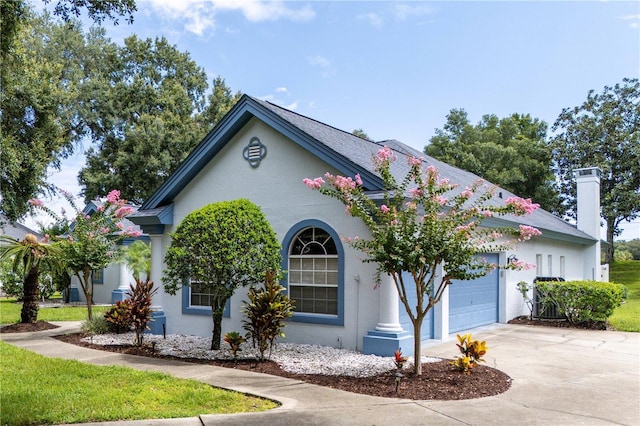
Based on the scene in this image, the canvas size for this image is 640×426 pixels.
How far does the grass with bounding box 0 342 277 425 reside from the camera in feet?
18.6

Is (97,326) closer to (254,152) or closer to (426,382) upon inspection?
(254,152)

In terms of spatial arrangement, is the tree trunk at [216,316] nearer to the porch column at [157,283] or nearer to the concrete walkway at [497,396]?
the concrete walkway at [497,396]

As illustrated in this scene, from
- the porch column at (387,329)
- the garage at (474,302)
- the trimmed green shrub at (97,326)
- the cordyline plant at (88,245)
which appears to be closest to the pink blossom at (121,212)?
the cordyline plant at (88,245)

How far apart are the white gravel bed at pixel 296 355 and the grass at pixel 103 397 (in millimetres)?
1848

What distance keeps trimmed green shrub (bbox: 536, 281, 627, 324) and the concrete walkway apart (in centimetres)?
239

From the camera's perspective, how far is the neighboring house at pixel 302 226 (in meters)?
9.69

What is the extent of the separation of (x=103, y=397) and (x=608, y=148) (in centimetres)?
3411

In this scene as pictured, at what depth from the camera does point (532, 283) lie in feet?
52.5

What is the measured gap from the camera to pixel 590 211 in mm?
22062

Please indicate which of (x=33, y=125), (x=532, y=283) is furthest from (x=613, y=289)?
(x=33, y=125)

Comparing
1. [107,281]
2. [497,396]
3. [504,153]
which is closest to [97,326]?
[497,396]

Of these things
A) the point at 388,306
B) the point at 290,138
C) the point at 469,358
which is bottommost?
the point at 469,358

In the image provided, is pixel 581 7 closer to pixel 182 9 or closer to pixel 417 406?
pixel 182 9

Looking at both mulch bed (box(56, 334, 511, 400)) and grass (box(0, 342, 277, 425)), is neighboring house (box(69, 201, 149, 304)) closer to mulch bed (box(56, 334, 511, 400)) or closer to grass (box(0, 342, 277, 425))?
grass (box(0, 342, 277, 425))
